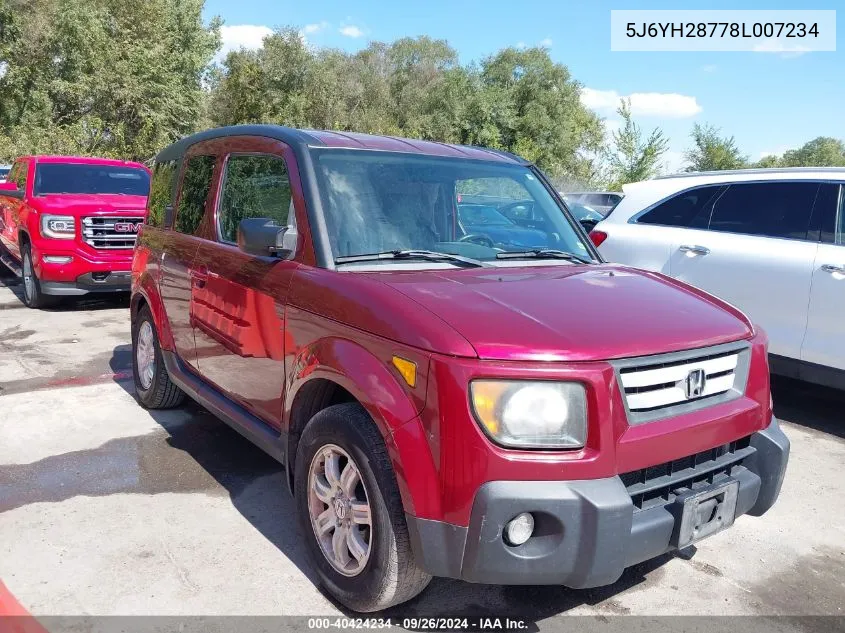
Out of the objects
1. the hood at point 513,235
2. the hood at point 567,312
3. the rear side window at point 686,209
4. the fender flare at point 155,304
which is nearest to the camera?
the hood at point 567,312

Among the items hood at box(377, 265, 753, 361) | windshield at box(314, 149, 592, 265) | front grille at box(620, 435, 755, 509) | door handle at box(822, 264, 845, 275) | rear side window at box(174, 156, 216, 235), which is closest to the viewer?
hood at box(377, 265, 753, 361)

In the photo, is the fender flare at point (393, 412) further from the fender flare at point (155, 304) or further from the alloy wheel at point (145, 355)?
the alloy wheel at point (145, 355)

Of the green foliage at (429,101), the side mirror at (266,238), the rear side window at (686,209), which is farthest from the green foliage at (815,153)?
the side mirror at (266,238)

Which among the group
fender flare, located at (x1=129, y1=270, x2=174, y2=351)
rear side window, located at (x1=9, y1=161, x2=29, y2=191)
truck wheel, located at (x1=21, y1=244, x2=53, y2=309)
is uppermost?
rear side window, located at (x1=9, y1=161, x2=29, y2=191)

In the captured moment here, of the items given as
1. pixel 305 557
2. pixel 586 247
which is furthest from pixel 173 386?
pixel 586 247

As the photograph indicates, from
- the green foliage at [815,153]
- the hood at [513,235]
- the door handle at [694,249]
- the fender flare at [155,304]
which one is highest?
the green foliage at [815,153]

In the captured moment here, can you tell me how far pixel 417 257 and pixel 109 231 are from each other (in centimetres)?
714

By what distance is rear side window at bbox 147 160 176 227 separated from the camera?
16.1 ft

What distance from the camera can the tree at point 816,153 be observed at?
199ft

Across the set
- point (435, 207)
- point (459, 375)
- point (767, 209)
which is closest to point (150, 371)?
point (435, 207)

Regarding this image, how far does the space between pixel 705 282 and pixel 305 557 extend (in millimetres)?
4014

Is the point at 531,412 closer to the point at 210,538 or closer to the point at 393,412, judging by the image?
the point at 393,412

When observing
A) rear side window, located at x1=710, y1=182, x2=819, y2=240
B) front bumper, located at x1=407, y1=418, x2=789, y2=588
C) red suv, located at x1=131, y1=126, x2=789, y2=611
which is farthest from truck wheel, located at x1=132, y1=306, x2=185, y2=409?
rear side window, located at x1=710, y1=182, x2=819, y2=240

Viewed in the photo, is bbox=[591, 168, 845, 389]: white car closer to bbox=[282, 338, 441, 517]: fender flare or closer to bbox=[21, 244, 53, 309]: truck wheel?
bbox=[282, 338, 441, 517]: fender flare
